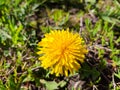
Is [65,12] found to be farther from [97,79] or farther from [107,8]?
[97,79]

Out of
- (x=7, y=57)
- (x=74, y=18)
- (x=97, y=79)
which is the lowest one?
(x=97, y=79)

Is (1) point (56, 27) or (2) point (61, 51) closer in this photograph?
(2) point (61, 51)

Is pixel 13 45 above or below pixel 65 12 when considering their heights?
below

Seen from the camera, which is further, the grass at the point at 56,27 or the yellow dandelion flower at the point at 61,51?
the grass at the point at 56,27

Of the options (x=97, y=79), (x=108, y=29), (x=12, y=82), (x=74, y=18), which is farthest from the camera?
(x=74, y=18)

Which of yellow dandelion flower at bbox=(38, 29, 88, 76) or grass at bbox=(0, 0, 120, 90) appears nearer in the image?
yellow dandelion flower at bbox=(38, 29, 88, 76)

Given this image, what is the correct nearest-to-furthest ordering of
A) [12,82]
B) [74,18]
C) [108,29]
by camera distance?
[12,82] < [108,29] < [74,18]

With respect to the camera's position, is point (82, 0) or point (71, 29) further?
point (82, 0)

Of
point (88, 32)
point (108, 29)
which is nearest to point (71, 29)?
point (88, 32)
